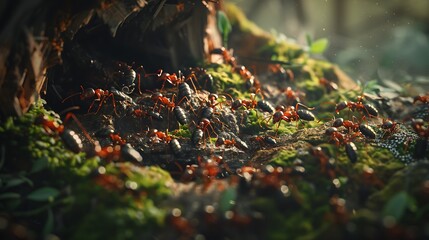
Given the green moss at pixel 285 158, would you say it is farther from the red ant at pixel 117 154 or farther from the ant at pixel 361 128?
the red ant at pixel 117 154

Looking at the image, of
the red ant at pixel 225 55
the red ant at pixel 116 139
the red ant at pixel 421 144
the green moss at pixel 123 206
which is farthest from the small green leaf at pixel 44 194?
the red ant at pixel 225 55

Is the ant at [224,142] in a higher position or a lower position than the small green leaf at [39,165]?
higher

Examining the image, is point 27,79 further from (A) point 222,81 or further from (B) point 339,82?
(B) point 339,82

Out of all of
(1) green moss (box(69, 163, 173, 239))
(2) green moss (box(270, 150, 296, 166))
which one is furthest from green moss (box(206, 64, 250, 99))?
(1) green moss (box(69, 163, 173, 239))

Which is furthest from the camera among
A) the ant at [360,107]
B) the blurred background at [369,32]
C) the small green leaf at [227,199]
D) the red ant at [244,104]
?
the blurred background at [369,32]

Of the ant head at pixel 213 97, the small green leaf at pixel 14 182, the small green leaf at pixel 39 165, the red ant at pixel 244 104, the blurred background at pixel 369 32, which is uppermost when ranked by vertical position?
the blurred background at pixel 369 32

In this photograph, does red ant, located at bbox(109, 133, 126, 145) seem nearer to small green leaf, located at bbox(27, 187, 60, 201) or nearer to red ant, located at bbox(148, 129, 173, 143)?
red ant, located at bbox(148, 129, 173, 143)
